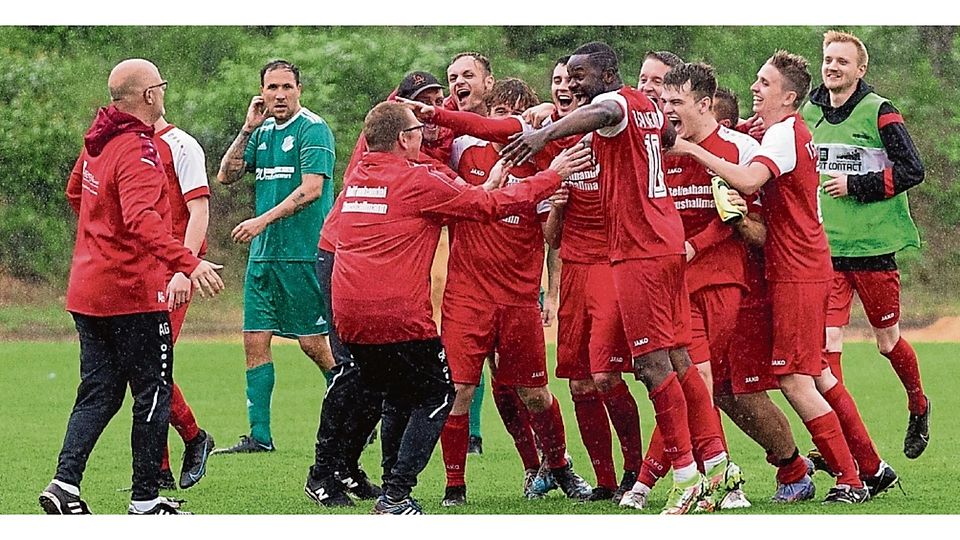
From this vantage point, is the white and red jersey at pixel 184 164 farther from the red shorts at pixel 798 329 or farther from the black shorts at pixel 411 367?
the red shorts at pixel 798 329

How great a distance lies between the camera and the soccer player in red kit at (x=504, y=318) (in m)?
7.48

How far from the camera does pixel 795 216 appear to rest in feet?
24.1

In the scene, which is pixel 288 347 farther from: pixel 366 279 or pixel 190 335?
pixel 366 279

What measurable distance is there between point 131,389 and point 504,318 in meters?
1.84

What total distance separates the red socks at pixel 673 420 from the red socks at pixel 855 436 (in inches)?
45.9

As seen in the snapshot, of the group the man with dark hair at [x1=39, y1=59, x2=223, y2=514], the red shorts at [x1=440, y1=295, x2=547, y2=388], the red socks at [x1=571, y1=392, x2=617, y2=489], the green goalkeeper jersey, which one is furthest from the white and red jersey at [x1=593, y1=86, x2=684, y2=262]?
the green goalkeeper jersey

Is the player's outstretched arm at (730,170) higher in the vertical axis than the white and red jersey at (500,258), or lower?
higher

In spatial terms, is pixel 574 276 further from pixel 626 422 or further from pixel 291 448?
pixel 291 448

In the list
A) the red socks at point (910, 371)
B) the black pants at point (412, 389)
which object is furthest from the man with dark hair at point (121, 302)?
the red socks at point (910, 371)

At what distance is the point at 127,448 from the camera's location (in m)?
9.73

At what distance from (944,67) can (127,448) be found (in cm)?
1324

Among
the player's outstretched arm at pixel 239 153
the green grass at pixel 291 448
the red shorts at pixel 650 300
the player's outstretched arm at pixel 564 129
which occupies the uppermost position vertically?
the player's outstretched arm at pixel 564 129

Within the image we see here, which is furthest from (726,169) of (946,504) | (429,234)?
(946,504)

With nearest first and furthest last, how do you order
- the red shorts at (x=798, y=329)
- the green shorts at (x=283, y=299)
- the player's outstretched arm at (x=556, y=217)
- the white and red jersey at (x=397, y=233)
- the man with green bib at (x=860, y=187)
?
the white and red jersey at (x=397, y=233) < the red shorts at (x=798, y=329) < the player's outstretched arm at (x=556, y=217) < the man with green bib at (x=860, y=187) < the green shorts at (x=283, y=299)
